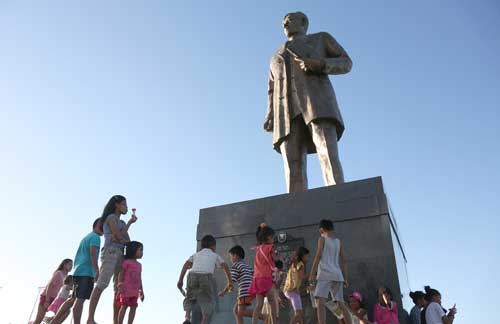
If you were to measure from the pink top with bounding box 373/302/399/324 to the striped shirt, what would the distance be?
1740 mm

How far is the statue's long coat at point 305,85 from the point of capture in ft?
26.8

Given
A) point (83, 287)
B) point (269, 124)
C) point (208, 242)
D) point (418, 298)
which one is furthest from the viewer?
point (269, 124)

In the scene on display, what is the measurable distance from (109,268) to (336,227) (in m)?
3.47

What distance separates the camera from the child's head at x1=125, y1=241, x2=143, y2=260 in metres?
5.79

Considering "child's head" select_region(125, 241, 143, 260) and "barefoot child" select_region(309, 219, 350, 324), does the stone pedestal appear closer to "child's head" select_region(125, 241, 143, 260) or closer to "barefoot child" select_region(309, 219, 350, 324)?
"barefoot child" select_region(309, 219, 350, 324)

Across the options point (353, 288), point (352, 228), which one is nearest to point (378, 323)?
point (353, 288)

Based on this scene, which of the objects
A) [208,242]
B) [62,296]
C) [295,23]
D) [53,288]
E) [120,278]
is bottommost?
[120,278]

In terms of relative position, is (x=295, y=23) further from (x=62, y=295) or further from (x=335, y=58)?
(x=62, y=295)

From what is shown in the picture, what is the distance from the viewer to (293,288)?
18.0 ft

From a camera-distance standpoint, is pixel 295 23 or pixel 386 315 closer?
pixel 386 315

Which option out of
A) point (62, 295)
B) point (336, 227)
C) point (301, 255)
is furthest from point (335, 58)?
point (62, 295)

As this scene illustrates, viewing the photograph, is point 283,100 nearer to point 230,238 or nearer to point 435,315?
point 230,238

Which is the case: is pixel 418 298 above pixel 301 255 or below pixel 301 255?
A: below

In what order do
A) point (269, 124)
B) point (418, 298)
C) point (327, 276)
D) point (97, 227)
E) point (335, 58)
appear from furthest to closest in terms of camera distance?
point (269, 124) < point (335, 58) < point (418, 298) < point (97, 227) < point (327, 276)
